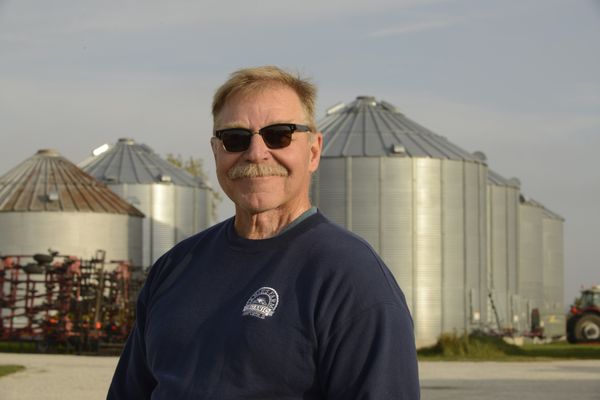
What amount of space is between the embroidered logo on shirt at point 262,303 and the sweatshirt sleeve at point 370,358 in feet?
0.60

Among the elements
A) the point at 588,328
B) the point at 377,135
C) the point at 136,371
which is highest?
the point at 377,135

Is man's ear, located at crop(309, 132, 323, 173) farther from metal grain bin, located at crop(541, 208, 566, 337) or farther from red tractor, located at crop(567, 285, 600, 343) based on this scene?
metal grain bin, located at crop(541, 208, 566, 337)

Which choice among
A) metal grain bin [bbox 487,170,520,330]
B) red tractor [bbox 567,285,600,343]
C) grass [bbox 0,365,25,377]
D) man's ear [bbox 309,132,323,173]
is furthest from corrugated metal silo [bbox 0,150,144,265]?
man's ear [bbox 309,132,323,173]

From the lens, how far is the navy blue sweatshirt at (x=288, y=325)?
10.5 feet

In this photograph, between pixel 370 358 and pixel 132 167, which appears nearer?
pixel 370 358

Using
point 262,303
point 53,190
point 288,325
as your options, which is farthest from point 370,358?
point 53,190

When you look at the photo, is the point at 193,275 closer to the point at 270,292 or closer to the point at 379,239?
the point at 270,292

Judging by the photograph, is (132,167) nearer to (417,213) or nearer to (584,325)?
(417,213)

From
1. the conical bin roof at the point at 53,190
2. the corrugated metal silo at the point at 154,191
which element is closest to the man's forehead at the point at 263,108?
the conical bin roof at the point at 53,190

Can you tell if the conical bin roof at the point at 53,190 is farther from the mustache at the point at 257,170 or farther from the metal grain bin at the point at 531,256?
the mustache at the point at 257,170

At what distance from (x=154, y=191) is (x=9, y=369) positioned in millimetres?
27866

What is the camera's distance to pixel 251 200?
3.54 metres

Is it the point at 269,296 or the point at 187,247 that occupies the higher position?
the point at 187,247

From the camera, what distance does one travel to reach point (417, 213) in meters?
36.4
